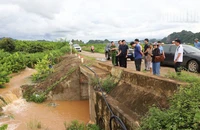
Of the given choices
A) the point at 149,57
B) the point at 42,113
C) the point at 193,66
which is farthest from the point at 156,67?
the point at 42,113

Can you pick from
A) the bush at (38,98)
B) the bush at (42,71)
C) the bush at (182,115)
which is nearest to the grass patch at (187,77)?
the bush at (182,115)

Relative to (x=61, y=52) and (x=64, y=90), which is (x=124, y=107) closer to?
(x=64, y=90)

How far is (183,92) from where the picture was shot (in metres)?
4.18

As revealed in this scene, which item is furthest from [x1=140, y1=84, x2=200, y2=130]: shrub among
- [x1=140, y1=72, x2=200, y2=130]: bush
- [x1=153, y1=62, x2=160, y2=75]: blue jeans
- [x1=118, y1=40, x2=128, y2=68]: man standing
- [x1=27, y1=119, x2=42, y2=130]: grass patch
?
[x1=27, y1=119, x2=42, y2=130]: grass patch

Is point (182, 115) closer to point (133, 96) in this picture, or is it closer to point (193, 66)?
point (133, 96)

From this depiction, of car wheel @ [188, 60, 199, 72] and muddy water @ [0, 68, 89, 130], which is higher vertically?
car wheel @ [188, 60, 199, 72]

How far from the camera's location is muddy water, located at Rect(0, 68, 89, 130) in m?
10.3

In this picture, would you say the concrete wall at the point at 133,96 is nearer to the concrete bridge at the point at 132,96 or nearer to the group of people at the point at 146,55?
the concrete bridge at the point at 132,96

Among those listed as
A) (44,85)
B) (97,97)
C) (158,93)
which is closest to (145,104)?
(158,93)

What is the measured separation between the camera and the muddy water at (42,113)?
10345 mm

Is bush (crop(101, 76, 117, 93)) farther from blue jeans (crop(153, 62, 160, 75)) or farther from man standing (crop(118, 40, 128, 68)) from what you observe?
blue jeans (crop(153, 62, 160, 75))

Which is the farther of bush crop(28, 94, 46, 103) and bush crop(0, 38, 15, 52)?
bush crop(0, 38, 15, 52)

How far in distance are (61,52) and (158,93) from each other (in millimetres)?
21926

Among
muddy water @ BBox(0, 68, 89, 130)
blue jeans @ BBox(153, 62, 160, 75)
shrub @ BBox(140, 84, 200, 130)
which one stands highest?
blue jeans @ BBox(153, 62, 160, 75)
